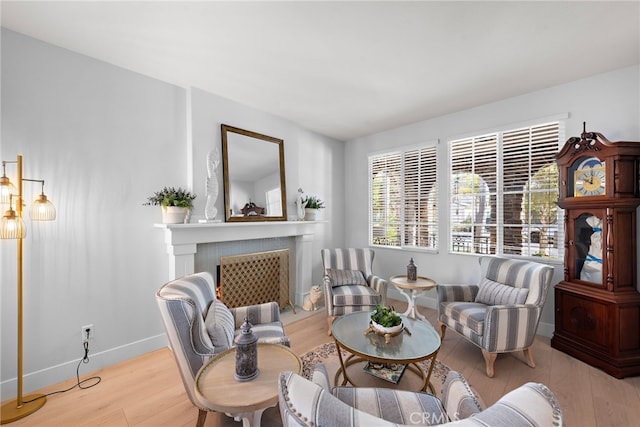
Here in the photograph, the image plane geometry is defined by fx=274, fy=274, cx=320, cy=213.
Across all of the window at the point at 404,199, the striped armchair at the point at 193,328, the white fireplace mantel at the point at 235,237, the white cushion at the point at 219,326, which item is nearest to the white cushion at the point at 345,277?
the white fireplace mantel at the point at 235,237

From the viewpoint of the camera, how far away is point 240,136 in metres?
3.32

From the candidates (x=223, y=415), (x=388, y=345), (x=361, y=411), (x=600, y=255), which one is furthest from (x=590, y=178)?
(x=223, y=415)

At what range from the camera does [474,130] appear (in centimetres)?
352

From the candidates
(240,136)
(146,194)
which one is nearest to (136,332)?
(146,194)

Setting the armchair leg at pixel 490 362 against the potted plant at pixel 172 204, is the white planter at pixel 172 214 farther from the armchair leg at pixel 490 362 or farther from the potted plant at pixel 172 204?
the armchair leg at pixel 490 362

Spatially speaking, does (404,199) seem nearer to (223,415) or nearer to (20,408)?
(223,415)

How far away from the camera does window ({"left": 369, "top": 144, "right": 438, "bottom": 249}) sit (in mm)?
3957

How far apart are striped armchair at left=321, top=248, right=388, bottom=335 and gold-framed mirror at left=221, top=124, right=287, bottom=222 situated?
0.96 metres

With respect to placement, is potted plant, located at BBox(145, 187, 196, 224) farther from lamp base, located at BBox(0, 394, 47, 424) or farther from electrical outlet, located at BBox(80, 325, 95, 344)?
lamp base, located at BBox(0, 394, 47, 424)

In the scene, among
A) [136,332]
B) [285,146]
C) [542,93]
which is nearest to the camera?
[136,332]

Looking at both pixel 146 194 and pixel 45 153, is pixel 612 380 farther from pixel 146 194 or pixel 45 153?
pixel 45 153

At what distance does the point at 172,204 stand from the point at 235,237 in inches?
31.2

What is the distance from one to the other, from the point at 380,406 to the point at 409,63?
8.45 feet

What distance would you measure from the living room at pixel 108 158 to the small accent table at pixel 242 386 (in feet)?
5.26
